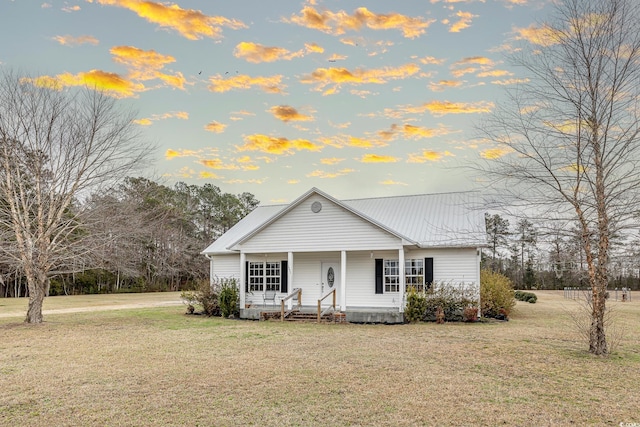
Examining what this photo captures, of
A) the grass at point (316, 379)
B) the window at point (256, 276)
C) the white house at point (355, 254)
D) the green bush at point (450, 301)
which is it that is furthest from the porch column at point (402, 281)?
the window at point (256, 276)

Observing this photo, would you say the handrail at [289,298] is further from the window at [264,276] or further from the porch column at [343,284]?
the porch column at [343,284]

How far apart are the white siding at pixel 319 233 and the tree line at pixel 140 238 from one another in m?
4.81

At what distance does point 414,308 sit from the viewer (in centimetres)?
1759

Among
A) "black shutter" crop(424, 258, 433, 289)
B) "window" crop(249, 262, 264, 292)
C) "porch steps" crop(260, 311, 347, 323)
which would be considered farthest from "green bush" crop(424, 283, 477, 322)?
"window" crop(249, 262, 264, 292)

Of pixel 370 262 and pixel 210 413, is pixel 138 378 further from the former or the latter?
pixel 370 262

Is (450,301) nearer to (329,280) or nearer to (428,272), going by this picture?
(428,272)

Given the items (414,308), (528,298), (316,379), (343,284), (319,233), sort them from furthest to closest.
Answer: (528,298)
(319,233)
(343,284)
(414,308)
(316,379)

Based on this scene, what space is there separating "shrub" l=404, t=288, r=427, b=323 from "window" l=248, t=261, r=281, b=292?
630 centimetres

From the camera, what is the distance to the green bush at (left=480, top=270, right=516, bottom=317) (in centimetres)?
1870

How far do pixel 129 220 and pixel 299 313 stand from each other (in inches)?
305

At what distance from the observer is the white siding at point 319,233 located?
18.2m

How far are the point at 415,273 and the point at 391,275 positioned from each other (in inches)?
37.6

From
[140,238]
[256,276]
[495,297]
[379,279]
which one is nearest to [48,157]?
[140,238]

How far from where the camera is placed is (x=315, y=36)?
56.7 ft
